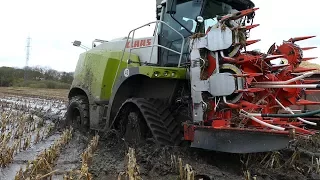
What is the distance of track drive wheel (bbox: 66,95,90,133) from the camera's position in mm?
7527

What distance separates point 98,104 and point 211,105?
316cm

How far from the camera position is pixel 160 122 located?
496 cm

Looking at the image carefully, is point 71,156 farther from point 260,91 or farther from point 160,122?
point 260,91

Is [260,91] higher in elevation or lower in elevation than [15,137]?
higher

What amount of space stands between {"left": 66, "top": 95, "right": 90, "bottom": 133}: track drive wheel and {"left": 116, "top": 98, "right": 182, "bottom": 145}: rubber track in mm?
2544

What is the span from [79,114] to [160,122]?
363 centimetres

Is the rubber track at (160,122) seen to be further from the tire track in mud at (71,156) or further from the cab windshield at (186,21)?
the tire track in mud at (71,156)

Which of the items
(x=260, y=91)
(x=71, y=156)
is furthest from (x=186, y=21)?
(x=71, y=156)

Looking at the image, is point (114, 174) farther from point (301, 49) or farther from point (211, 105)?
point (301, 49)

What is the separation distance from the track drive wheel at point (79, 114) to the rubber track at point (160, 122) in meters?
2.54

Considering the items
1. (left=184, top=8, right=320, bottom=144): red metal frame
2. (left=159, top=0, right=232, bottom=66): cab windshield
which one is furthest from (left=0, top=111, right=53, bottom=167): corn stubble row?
(left=159, top=0, right=232, bottom=66): cab windshield

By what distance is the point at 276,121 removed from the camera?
4.50 m

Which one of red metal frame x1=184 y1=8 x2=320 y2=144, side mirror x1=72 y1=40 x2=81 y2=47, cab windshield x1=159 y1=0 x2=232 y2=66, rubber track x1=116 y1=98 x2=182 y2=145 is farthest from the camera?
side mirror x1=72 y1=40 x2=81 y2=47

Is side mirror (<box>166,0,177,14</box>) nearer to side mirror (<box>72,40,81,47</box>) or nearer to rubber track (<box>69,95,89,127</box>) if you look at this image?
rubber track (<box>69,95,89,127</box>)
